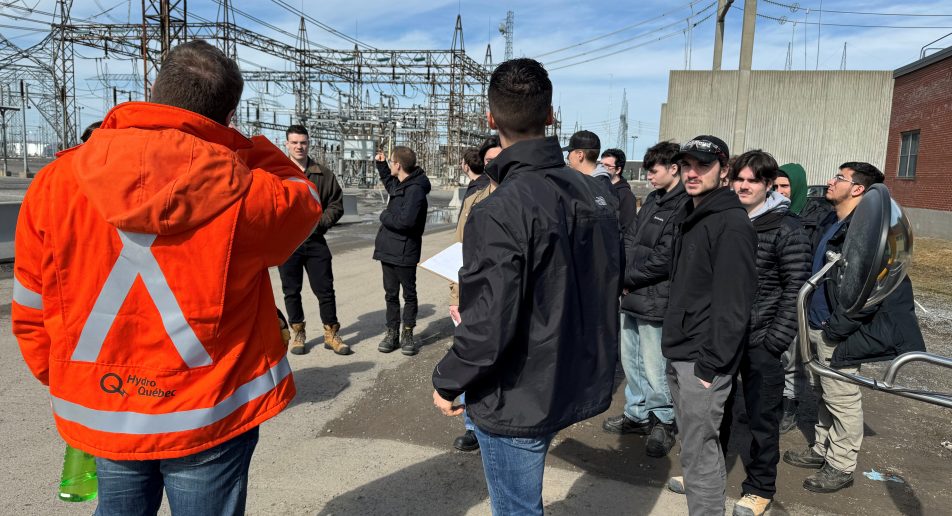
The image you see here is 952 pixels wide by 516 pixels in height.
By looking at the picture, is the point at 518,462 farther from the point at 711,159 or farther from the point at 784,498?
the point at 784,498

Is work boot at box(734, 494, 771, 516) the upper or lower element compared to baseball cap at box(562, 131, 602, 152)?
lower

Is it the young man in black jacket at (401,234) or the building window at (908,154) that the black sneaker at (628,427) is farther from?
the building window at (908,154)

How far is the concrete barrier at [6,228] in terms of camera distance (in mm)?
9258

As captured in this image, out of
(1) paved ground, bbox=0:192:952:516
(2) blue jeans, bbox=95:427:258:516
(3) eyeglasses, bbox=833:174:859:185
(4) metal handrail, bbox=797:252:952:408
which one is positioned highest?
(3) eyeglasses, bbox=833:174:859:185

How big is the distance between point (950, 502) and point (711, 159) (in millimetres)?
2611

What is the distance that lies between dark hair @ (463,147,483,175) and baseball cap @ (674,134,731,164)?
2433mm

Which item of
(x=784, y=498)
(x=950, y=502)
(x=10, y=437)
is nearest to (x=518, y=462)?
(x=784, y=498)

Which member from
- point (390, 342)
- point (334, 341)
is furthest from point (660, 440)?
point (334, 341)

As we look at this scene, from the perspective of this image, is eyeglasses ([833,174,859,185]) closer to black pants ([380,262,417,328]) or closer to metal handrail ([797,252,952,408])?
metal handrail ([797,252,952,408])

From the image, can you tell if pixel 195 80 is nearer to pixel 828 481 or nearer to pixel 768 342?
pixel 768 342

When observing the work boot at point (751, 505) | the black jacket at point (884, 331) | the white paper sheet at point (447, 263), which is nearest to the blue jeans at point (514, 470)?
the white paper sheet at point (447, 263)

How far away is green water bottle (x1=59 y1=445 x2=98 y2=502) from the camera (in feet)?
6.83

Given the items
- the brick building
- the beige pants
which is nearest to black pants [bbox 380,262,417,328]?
the beige pants

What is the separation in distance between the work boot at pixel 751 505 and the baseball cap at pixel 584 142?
8.84ft
